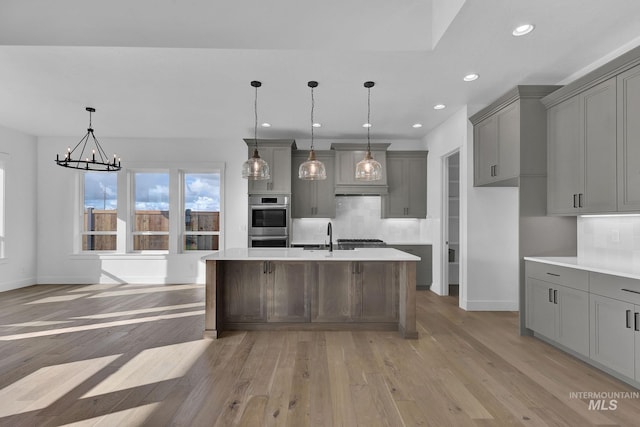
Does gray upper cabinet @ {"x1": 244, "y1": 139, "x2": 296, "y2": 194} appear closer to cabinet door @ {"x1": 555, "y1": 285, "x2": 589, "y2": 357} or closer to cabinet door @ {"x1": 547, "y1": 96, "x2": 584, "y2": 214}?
cabinet door @ {"x1": 547, "y1": 96, "x2": 584, "y2": 214}

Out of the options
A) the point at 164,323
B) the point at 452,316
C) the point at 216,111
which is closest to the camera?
the point at 164,323

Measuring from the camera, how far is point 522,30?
279cm

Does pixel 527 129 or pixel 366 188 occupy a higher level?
pixel 527 129

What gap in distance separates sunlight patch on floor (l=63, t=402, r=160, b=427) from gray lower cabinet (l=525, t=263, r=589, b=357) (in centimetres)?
340

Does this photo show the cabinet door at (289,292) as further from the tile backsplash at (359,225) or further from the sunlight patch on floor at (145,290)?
the sunlight patch on floor at (145,290)

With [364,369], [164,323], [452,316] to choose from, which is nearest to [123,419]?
[364,369]

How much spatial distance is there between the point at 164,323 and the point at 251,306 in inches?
46.1

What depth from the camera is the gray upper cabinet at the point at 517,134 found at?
Answer: 3.64 meters

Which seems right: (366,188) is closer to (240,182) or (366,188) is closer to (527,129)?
(240,182)

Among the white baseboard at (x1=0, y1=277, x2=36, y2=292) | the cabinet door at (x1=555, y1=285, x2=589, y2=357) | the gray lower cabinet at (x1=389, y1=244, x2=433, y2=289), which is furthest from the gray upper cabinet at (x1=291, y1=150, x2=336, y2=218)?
the white baseboard at (x1=0, y1=277, x2=36, y2=292)

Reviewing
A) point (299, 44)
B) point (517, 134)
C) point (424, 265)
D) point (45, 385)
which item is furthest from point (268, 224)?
point (517, 134)

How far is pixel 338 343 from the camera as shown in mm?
3395

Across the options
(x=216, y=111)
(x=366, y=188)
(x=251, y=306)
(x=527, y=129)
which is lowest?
(x=251, y=306)

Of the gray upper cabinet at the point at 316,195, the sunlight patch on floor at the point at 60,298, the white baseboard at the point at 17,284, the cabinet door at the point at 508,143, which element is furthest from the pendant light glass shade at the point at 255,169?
the white baseboard at the point at 17,284
